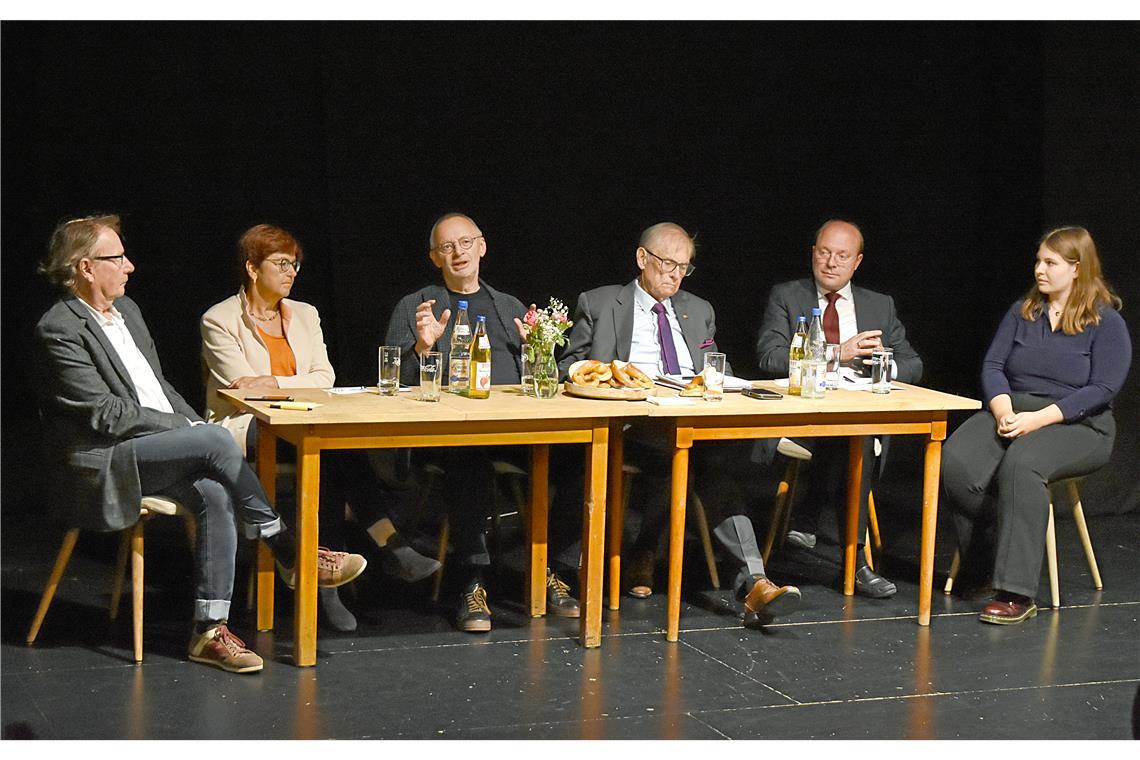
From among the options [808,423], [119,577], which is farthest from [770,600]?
[119,577]

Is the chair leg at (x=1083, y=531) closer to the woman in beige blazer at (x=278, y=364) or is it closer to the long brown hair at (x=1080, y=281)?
the long brown hair at (x=1080, y=281)

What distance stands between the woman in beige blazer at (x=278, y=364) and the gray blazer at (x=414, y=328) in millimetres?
243

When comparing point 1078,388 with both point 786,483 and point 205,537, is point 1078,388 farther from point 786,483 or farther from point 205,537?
point 205,537

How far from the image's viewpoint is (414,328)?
477 cm

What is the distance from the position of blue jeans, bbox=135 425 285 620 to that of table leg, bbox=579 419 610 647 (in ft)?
2.92

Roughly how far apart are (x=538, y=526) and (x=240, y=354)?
1039mm

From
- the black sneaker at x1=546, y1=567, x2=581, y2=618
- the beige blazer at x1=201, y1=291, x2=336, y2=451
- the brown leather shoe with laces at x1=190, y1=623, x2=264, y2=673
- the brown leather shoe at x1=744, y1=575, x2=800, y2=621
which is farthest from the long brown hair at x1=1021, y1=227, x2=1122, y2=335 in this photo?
the brown leather shoe with laces at x1=190, y1=623, x2=264, y2=673

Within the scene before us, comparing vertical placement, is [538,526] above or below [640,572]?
above

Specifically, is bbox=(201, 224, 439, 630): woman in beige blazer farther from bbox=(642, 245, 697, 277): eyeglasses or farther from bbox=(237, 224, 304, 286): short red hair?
bbox=(642, 245, 697, 277): eyeglasses

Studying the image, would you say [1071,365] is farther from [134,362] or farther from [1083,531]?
[134,362]

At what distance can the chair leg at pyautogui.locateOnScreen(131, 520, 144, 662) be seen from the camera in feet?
13.2

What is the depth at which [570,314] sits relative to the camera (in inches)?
245

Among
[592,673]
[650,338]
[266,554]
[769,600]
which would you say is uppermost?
[650,338]

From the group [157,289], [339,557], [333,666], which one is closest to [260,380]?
[339,557]
